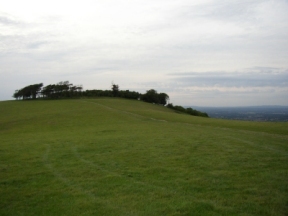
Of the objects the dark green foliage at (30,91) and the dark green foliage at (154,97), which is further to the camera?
the dark green foliage at (154,97)

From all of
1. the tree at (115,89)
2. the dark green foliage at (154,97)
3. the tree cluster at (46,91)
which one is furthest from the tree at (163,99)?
the tree cluster at (46,91)

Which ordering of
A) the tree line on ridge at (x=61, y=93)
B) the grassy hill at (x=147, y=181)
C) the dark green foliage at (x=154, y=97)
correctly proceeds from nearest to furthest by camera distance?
1. the grassy hill at (x=147, y=181)
2. the tree line on ridge at (x=61, y=93)
3. the dark green foliage at (x=154, y=97)

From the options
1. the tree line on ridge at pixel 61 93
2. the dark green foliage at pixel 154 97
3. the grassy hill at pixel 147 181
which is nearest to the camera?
the grassy hill at pixel 147 181

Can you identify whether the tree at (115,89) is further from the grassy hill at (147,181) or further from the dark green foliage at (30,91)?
the grassy hill at (147,181)

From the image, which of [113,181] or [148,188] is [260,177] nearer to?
[148,188]

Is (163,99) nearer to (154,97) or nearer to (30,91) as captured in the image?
(154,97)

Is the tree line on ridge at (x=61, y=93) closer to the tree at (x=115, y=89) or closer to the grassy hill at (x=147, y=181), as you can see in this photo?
the tree at (x=115, y=89)

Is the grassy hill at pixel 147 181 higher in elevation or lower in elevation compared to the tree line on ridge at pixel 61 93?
lower

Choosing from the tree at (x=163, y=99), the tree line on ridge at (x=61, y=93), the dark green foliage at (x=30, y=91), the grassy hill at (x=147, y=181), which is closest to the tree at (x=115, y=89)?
the tree line on ridge at (x=61, y=93)

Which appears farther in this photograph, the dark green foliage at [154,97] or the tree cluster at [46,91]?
the dark green foliage at [154,97]

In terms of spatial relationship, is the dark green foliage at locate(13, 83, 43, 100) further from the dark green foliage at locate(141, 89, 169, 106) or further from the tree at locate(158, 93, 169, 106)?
the tree at locate(158, 93, 169, 106)

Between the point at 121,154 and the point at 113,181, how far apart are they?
5.68m

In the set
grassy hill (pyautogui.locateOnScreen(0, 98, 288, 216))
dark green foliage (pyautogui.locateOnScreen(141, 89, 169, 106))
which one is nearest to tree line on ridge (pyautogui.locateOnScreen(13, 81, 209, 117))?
dark green foliage (pyautogui.locateOnScreen(141, 89, 169, 106))

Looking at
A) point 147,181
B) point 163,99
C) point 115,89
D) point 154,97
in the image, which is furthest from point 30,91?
point 147,181
